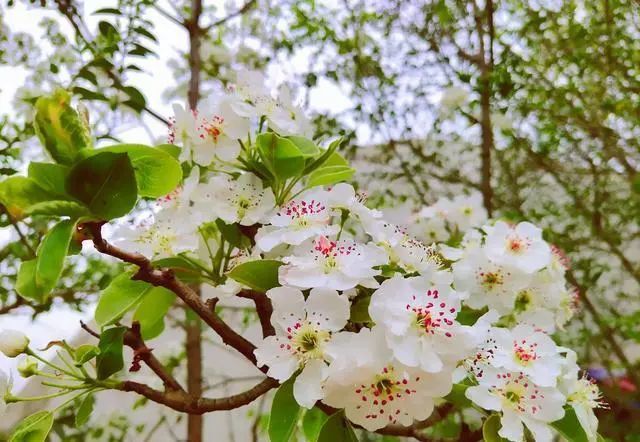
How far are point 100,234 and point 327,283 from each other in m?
0.18

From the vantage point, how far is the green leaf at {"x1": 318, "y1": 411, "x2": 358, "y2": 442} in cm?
51

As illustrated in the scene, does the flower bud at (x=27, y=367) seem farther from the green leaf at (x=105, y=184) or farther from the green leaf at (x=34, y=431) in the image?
the green leaf at (x=105, y=184)

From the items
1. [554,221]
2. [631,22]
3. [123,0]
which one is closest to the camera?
[123,0]

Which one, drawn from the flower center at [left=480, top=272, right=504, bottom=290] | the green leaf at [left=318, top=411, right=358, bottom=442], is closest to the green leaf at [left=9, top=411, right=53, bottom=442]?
the green leaf at [left=318, top=411, right=358, bottom=442]

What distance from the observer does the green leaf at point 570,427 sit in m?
0.54

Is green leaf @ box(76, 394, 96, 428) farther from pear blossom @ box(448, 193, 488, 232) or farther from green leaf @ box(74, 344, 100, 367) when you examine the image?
pear blossom @ box(448, 193, 488, 232)

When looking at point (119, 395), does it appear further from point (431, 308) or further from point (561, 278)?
point (431, 308)

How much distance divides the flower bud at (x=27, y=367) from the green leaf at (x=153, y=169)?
19 cm

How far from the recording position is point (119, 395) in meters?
2.34

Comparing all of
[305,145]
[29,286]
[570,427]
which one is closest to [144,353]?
[29,286]

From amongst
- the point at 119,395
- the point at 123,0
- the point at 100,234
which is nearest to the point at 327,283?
the point at 100,234

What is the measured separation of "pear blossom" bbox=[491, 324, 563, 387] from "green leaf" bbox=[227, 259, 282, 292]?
192 mm

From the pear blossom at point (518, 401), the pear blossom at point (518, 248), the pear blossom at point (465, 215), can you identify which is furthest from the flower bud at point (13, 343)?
the pear blossom at point (465, 215)

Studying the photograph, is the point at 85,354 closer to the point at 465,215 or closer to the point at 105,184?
the point at 105,184
